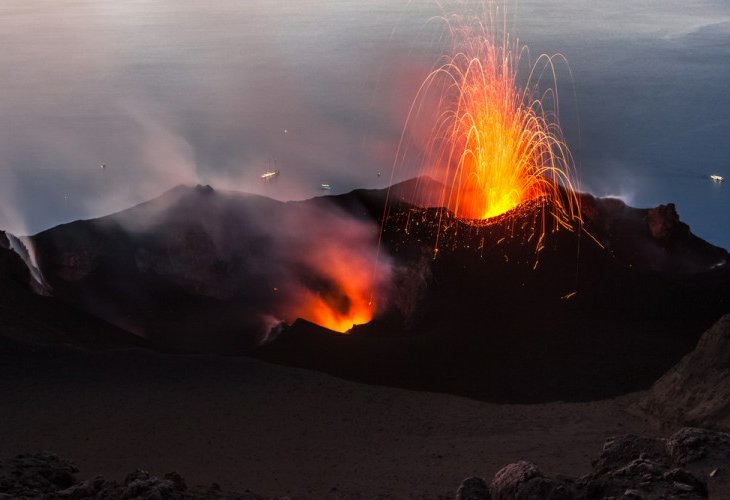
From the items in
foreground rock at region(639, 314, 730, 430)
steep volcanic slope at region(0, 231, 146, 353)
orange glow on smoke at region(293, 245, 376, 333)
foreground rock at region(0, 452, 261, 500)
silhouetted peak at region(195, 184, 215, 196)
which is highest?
silhouetted peak at region(195, 184, 215, 196)

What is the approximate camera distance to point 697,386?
14.8m

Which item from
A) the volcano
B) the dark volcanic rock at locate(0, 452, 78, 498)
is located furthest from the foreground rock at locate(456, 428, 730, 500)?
the volcano

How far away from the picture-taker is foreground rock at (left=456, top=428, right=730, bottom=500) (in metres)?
9.16

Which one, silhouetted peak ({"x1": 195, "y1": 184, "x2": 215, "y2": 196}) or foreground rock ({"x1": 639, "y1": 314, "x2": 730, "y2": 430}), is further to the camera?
silhouetted peak ({"x1": 195, "y1": 184, "x2": 215, "y2": 196})

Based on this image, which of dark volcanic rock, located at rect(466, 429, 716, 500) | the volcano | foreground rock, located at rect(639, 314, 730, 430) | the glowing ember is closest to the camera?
dark volcanic rock, located at rect(466, 429, 716, 500)

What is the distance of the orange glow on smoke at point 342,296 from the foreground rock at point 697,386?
23.8 feet

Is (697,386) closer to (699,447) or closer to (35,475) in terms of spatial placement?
(699,447)

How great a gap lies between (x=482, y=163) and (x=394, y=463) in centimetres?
1261

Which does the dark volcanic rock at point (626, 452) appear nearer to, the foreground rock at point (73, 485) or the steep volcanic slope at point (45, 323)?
the foreground rock at point (73, 485)

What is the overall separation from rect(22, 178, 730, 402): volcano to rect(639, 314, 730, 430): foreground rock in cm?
111

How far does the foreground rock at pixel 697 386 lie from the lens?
1405 centimetres

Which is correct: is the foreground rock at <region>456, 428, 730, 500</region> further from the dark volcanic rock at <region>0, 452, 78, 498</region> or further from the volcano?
the volcano

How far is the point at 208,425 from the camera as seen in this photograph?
14430 millimetres

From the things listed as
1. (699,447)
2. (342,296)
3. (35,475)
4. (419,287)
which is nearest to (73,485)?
(35,475)
